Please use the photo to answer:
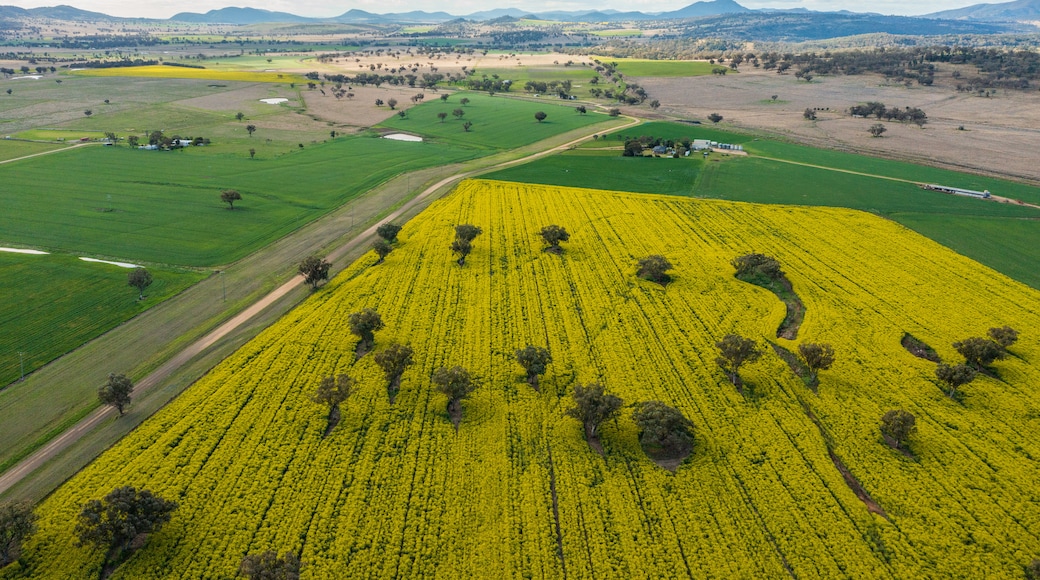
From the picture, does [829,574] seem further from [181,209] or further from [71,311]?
[181,209]

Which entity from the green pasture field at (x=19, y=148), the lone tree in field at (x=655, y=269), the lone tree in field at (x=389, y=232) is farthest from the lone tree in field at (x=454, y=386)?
the green pasture field at (x=19, y=148)

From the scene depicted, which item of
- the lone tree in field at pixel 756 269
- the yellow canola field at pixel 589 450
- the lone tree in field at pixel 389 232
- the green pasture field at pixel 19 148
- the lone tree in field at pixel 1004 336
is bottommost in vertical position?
the yellow canola field at pixel 589 450

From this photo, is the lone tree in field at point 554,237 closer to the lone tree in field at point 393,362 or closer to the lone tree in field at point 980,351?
the lone tree in field at point 393,362

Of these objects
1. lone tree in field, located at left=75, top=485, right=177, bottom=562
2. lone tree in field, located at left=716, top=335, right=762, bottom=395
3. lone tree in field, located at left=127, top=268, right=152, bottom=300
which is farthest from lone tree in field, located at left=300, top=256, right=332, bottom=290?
lone tree in field, located at left=716, top=335, right=762, bottom=395

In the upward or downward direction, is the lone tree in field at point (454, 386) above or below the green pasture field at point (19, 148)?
below

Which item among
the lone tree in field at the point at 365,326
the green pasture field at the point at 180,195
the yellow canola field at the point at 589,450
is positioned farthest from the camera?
the green pasture field at the point at 180,195

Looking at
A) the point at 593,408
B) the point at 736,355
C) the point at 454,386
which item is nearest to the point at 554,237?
the point at 736,355

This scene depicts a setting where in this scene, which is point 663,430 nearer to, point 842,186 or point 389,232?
point 389,232
